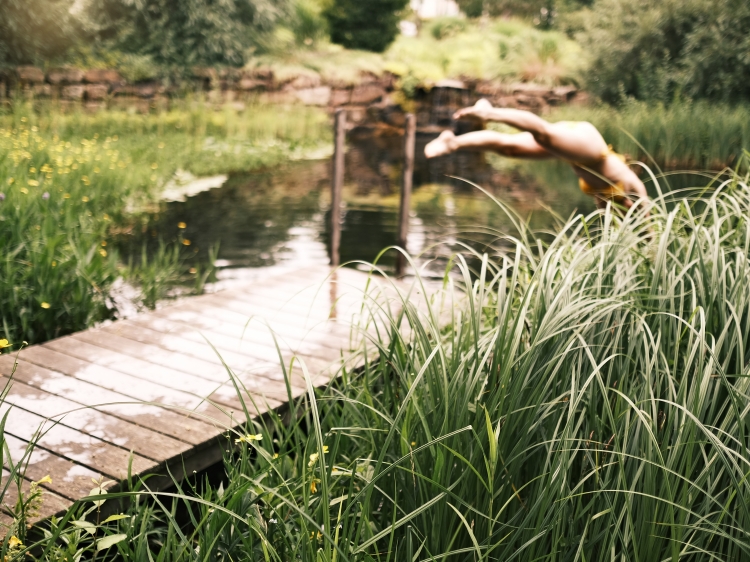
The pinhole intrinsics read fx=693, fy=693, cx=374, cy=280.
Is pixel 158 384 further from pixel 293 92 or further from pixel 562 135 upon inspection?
pixel 293 92

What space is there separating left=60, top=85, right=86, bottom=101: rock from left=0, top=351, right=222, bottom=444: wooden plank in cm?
1172

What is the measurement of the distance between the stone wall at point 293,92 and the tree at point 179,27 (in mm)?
556

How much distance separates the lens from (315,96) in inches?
668

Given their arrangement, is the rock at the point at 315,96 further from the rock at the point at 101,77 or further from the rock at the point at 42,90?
the rock at the point at 42,90

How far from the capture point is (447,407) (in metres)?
1.70

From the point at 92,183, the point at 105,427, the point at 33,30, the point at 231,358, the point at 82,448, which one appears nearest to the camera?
the point at 82,448

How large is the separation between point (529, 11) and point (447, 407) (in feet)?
89.0

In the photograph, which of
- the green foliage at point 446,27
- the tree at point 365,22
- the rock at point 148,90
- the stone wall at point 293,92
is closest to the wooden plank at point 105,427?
the stone wall at point 293,92

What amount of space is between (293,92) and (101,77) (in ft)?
14.5

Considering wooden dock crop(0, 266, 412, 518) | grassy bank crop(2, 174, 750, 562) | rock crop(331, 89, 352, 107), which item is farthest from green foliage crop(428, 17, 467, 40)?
grassy bank crop(2, 174, 750, 562)

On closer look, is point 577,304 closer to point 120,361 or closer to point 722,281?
point 722,281

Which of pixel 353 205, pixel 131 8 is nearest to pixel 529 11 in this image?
pixel 131 8

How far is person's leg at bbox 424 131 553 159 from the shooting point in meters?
3.64

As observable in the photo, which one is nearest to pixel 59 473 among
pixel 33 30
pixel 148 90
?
pixel 148 90
